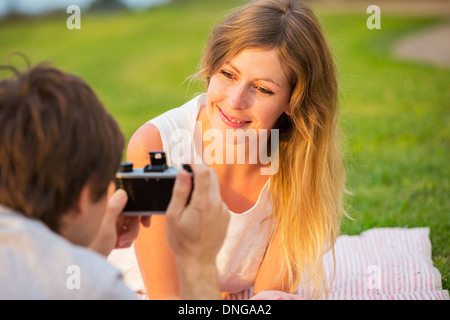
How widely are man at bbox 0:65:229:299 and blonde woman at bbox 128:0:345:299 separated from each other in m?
1.13

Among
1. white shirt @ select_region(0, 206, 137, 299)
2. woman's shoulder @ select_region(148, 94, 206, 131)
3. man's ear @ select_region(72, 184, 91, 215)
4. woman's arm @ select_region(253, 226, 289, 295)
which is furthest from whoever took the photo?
woman's arm @ select_region(253, 226, 289, 295)

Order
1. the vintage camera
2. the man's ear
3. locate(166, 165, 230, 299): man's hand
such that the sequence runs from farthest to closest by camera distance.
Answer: the vintage camera < locate(166, 165, 230, 299): man's hand < the man's ear

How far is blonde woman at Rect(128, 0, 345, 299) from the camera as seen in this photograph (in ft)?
9.20

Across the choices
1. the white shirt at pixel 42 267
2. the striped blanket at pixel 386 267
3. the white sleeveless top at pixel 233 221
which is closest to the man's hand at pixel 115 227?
the white shirt at pixel 42 267

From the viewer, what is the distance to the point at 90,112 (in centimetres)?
159

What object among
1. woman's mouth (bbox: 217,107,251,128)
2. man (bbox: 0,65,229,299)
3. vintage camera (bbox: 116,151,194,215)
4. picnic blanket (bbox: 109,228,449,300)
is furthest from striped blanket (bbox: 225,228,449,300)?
man (bbox: 0,65,229,299)

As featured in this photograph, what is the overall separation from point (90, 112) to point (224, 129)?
1.37 metres

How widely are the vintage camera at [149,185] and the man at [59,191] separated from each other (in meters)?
0.19

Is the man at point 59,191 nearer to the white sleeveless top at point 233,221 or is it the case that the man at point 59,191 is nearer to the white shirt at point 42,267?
the white shirt at point 42,267

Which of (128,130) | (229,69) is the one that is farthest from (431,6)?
(229,69)

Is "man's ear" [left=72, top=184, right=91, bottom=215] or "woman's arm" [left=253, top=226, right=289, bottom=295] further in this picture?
"woman's arm" [left=253, top=226, right=289, bottom=295]

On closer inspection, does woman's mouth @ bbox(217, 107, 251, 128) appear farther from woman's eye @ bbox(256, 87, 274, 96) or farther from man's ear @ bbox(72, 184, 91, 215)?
man's ear @ bbox(72, 184, 91, 215)

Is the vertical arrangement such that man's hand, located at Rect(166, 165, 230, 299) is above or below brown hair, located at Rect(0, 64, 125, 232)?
below

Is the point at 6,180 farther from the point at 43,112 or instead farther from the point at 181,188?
the point at 181,188
